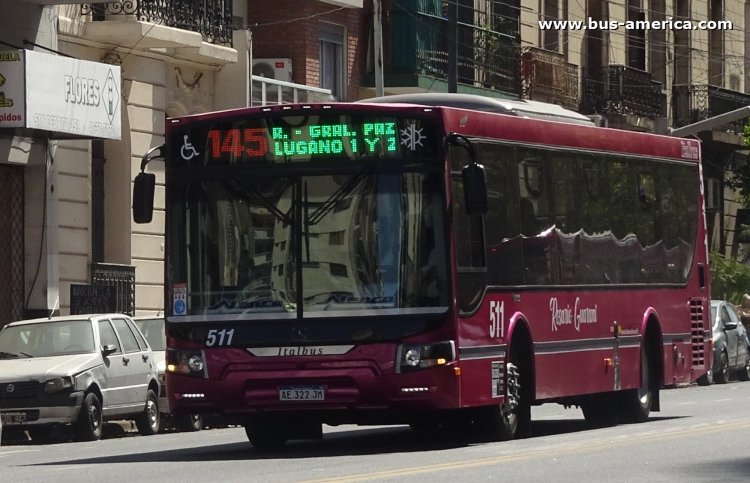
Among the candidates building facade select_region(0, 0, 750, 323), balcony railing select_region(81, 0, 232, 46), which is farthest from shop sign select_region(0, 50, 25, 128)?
balcony railing select_region(81, 0, 232, 46)

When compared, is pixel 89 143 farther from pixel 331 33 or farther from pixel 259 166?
pixel 259 166

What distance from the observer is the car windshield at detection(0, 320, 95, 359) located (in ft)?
77.7

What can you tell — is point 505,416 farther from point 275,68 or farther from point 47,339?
point 275,68

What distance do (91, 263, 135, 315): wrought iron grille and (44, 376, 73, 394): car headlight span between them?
8.26 meters

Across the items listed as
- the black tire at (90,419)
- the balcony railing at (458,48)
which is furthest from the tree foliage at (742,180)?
the black tire at (90,419)

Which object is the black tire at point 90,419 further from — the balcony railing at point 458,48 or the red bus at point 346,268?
the balcony railing at point 458,48

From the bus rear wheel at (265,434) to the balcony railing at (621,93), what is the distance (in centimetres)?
2895

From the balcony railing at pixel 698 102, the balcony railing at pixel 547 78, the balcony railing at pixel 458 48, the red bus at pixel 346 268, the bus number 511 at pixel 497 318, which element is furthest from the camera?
the balcony railing at pixel 698 102

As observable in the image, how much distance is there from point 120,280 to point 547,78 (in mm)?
15144

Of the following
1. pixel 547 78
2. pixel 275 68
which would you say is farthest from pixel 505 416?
pixel 547 78

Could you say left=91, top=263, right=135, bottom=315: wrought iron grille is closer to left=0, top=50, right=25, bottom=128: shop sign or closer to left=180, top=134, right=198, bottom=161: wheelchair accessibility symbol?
left=0, top=50, right=25, bottom=128: shop sign

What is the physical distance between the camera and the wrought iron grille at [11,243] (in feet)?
97.3

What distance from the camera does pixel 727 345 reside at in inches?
1490

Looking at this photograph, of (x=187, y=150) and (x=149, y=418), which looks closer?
(x=187, y=150)
